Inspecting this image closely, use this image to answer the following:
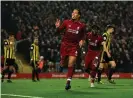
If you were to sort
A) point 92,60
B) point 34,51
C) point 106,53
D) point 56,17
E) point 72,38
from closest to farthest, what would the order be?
1. point 72,38
2. point 92,60
3. point 106,53
4. point 34,51
5. point 56,17

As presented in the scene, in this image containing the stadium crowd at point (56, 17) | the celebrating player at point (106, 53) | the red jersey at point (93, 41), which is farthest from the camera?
the stadium crowd at point (56, 17)

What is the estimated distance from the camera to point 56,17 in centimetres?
3241

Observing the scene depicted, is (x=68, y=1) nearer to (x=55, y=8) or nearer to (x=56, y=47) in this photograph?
(x=55, y=8)

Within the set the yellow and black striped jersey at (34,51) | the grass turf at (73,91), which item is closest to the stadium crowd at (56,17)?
the yellow and black striped jersey at (34,51)

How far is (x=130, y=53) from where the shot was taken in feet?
94.5

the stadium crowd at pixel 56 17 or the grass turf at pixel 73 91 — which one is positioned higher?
the stadium crowd at pixel 56 17

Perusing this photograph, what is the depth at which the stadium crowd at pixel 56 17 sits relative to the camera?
29.2m

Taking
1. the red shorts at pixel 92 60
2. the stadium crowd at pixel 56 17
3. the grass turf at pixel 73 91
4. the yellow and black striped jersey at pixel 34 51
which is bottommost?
the grass turf at pixel 73 91

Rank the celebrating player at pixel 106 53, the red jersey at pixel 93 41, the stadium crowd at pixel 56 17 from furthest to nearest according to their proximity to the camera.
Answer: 1. the stadium crowd at pixel 56 17
2. the celebrating player at pixel 106 53
3. the red jersey at pixel 93 41

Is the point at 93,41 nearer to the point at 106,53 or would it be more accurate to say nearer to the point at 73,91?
the point at 106,53

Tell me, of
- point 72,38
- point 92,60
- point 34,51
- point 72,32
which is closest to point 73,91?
point 72,38

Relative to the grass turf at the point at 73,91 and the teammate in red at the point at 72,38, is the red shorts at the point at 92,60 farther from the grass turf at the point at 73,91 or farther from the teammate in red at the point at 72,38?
the teammate in red at the point at 72,38

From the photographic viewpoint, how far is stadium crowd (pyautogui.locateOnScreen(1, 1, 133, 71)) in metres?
29.2

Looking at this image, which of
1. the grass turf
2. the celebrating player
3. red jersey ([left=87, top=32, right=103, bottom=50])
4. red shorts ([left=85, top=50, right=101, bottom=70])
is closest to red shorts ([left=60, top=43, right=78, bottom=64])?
the grass turf
